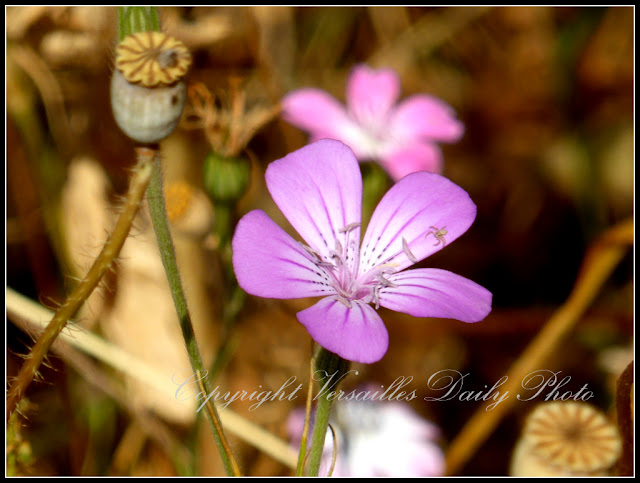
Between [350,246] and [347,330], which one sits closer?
[347,330]

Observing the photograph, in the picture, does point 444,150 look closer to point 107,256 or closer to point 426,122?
point 426,122

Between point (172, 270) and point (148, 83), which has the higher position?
point (148, 83)

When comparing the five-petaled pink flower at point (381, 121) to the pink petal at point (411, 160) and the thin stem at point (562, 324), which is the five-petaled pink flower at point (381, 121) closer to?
the pink petal at point (411, 160)

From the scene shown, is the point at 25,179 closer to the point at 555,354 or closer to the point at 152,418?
the point at 152,418

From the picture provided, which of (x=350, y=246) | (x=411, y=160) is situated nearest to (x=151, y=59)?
(x=350, y=246)

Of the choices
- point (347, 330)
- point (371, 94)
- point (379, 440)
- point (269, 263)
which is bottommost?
point (379, 440)

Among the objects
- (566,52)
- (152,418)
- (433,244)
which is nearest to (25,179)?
(152,418)
